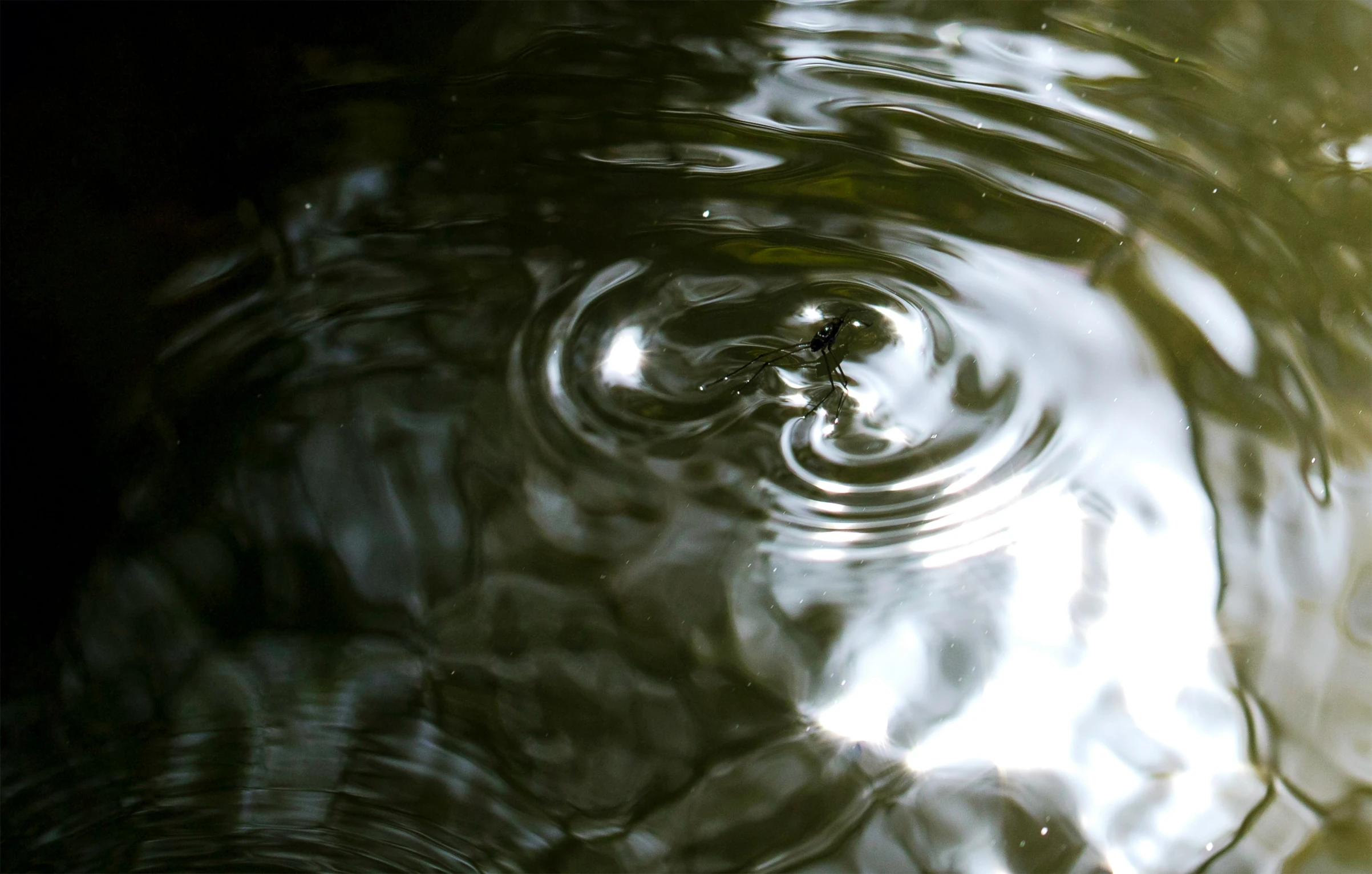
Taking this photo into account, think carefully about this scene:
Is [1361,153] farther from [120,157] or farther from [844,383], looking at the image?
[120,157]

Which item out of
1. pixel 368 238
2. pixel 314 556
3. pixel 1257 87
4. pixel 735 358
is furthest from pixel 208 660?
pixel 1257 87

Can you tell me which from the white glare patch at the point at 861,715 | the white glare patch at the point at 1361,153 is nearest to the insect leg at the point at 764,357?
the white glare patch at the point at 861,715

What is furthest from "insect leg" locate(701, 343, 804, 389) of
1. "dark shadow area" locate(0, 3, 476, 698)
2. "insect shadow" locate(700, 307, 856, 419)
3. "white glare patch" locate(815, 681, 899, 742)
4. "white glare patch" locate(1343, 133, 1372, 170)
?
"white glare patch" locate(1343, 133, 1372, 170)

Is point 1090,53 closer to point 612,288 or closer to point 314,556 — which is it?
point 612,288

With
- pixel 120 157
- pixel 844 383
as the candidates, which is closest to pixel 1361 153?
pixel 844 383

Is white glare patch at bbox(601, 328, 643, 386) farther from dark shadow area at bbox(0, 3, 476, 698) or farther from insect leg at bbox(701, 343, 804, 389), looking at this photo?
dark shadow area at bbox(0, 3, 476, 698)

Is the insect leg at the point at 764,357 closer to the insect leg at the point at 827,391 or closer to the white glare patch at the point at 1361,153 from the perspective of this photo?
the insect leg at the point at 827,391

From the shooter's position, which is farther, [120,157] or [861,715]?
[120,157]

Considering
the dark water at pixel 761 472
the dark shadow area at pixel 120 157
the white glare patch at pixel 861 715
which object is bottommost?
the white glare patch at pixel 861 715
